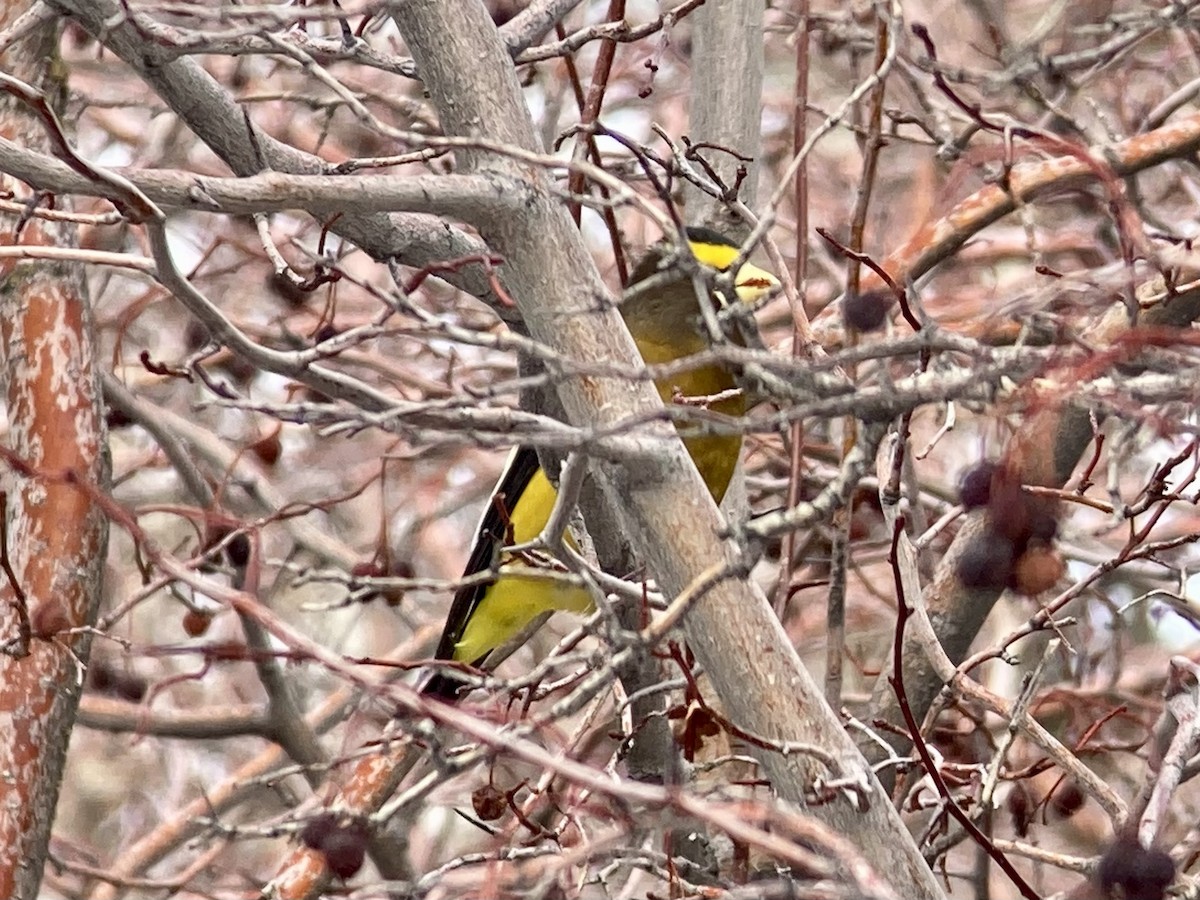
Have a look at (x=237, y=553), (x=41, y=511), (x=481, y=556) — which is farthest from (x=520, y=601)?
(x=41, y=511)

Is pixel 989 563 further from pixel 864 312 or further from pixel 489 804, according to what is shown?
pixel 489 804

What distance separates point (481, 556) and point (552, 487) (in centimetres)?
54

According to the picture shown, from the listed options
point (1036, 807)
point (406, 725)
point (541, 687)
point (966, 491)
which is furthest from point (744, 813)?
point (1036, 807)

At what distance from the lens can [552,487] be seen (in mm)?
2734

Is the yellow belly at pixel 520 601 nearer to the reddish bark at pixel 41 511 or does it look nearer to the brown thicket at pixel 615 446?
the brown thicket at pixel 615 446

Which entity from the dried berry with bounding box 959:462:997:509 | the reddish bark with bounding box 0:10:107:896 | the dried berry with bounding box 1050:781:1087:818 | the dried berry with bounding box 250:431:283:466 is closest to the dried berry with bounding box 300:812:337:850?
the dried berry with bounding box 959:462:997:509

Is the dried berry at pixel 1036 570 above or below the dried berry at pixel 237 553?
below

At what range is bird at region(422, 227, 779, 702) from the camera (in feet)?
9.71

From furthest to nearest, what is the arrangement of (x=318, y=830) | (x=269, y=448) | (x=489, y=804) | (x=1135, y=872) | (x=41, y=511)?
1. (x=269, y=448)
2. (x=41, y=511)
3. (x=489, y=804)
4. (x=318, y=830)
5. (x=1135, y=872)

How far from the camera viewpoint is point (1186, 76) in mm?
4859

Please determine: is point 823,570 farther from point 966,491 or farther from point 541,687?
point 966,491

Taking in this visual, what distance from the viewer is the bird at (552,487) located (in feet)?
9.71

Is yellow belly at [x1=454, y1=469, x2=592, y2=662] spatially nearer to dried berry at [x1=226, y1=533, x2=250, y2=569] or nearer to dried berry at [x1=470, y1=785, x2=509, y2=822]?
dried berry at [x1=226, y1=533, x2=250, y2=569]

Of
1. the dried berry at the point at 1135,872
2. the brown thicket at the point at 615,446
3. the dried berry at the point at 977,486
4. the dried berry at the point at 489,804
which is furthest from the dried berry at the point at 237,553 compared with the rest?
the dried berry at the point at 1135,872
